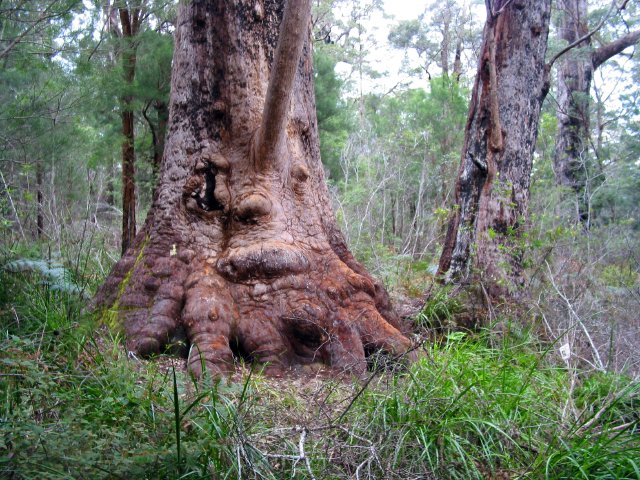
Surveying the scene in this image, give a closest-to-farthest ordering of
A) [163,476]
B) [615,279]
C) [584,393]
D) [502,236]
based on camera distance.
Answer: [163,476], [584,393], [502,236], [615,279]

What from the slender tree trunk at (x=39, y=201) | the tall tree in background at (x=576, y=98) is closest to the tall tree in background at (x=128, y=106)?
the slender tree trunk at (x=39, y=201)

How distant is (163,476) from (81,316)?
68.6 inches

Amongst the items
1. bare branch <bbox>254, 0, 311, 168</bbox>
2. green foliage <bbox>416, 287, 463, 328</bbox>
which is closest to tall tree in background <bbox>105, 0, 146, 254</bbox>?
bare branch <bbox>254, 0, 311, 168</bbox>

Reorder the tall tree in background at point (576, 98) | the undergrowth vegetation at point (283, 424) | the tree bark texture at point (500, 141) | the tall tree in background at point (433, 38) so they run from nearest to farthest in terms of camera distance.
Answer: the undergrowth vegetation at point (283, 424), the tree bark texture at point (500, 141), the tall tree in background at point (576, 98), the tall tree in background at point (433, 38)

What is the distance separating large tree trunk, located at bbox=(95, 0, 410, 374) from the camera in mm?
4059

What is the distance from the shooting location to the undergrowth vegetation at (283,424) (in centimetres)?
220

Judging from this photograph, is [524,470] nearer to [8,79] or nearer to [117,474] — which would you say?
[117,474]

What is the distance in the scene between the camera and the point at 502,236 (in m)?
5.86

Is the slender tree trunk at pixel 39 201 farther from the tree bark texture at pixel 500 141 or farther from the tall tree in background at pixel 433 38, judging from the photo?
the tall tree in background at pixel 433 38

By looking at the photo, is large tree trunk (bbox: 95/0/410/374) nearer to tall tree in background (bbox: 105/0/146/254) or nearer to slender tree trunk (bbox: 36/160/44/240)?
tall tree in background (bbox: 105/0/146/254)

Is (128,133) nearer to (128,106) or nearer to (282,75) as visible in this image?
(128,106)

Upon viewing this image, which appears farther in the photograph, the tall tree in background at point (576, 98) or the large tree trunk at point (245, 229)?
the tall tree in background at point (576, 98)

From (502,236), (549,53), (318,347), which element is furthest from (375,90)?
(318,347)

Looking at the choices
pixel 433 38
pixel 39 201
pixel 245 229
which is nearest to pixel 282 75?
pixel 245 229
